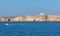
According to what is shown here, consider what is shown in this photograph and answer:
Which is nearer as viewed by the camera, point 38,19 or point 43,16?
point 43,16

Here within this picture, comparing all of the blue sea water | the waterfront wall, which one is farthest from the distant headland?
the blue sea water

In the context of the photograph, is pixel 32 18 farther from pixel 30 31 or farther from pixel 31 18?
pixel 30 31

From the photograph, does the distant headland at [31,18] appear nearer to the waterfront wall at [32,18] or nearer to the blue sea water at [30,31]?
the waterfront wall at [32,18]

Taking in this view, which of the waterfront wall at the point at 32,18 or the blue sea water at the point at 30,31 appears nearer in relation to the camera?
the blue sea water at the point at 30,31

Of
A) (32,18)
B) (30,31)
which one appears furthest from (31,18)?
(30,31)

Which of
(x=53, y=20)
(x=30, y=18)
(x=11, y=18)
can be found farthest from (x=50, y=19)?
(x=11, y=18)

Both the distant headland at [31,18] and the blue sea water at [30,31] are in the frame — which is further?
the distant headland at [31,18]

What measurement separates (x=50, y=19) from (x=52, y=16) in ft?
11.8

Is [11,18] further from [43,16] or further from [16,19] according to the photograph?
[43,16]

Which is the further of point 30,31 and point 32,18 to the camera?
point 32,18

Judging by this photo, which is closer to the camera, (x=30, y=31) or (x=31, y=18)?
(x=30, y=31)

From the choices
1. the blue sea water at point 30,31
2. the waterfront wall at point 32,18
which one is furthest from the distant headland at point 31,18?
the blue sea water at point 30,31

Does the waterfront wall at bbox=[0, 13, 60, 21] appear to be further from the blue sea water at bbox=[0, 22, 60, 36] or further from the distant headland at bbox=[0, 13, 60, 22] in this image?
the blue sea water at bbox=[0, 22, 60, 36]

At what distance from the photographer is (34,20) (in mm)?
119062
